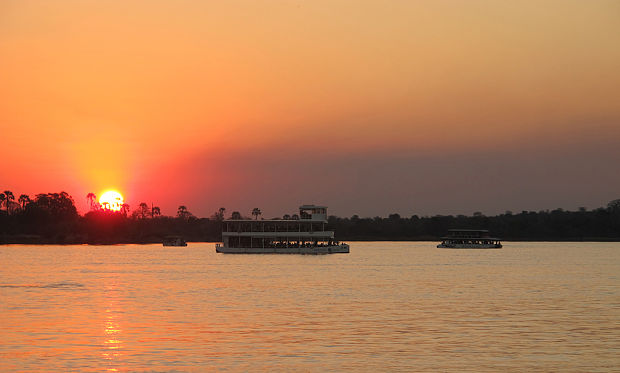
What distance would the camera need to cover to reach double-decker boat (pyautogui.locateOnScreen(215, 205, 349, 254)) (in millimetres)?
151500

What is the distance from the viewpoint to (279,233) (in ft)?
504

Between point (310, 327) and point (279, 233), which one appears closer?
point (310, 327)

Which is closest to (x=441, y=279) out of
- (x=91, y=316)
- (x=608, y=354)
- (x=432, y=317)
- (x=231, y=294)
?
(x=231, y=294)

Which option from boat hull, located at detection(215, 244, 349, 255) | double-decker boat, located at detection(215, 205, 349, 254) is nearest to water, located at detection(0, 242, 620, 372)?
double-decker boat, located at detection(215, 205, 349, 254)

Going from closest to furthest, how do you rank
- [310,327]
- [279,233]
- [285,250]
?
[310,327], [279,233], [285,250]

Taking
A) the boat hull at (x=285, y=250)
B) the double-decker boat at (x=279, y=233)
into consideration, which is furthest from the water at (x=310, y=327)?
the boat hull at (x=285, y=250)

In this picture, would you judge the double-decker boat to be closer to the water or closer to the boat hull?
the boat hull

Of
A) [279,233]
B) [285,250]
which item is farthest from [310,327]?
[285,250]

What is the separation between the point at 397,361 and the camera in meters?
33.9

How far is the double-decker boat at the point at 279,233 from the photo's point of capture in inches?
5965

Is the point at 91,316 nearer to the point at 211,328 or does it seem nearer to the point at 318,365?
the point at 211,328

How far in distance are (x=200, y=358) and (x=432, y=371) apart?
1011cm

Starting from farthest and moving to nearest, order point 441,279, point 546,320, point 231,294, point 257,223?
1. point 257,223
2. point 441,279
3. point 231,294
4. point 546,320

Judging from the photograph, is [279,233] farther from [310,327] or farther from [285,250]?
[310,327]
